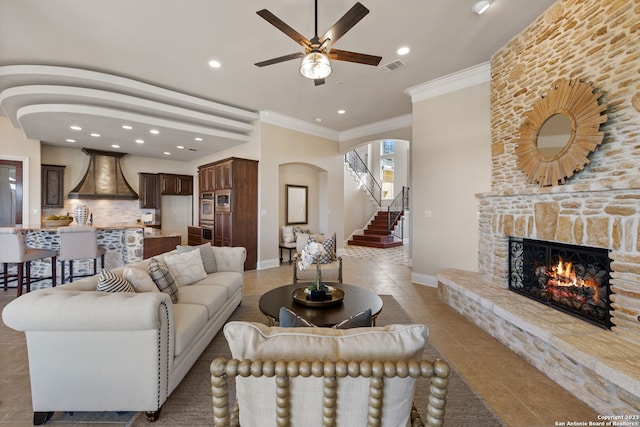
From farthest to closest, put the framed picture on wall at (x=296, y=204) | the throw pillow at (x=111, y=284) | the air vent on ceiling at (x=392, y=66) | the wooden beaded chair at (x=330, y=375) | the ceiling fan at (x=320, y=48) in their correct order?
the framed picture on wall at (x=296, y=204)
the air vent on ceiling at (x=392, y=66)
the ceiling fan at (x=320, y=48)
the throw pillow at (x=111, y=284)
the wooden beaded chair at (x=330, y=375)

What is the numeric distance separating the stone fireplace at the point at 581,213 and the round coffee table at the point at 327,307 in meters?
1.36

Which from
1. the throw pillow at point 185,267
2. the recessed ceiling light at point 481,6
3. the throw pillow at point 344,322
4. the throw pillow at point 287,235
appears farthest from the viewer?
the throw pillow at point 287,235

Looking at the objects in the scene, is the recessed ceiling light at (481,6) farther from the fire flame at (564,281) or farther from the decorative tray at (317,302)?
the decorative tray at (317,302)

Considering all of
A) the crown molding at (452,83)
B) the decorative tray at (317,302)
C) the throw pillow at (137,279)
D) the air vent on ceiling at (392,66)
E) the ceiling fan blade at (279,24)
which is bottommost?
the decorative tray at (317,302)

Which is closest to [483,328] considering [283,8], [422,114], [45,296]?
[422,114]

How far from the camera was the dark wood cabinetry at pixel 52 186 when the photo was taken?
20.5ft

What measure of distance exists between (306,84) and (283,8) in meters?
1.61

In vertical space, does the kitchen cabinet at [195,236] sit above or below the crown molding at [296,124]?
below

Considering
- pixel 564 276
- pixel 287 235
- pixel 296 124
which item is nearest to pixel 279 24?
pixel 564 276

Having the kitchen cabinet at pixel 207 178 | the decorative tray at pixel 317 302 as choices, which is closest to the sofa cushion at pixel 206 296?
the decorative tray at pixel 317 302

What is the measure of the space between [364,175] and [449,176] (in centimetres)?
739

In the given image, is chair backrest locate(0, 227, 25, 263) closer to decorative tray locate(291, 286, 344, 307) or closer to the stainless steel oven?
the stainless steel oven

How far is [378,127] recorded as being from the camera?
649cm

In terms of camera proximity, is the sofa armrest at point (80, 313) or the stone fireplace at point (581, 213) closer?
the sofa armrest at point (80, 313)
